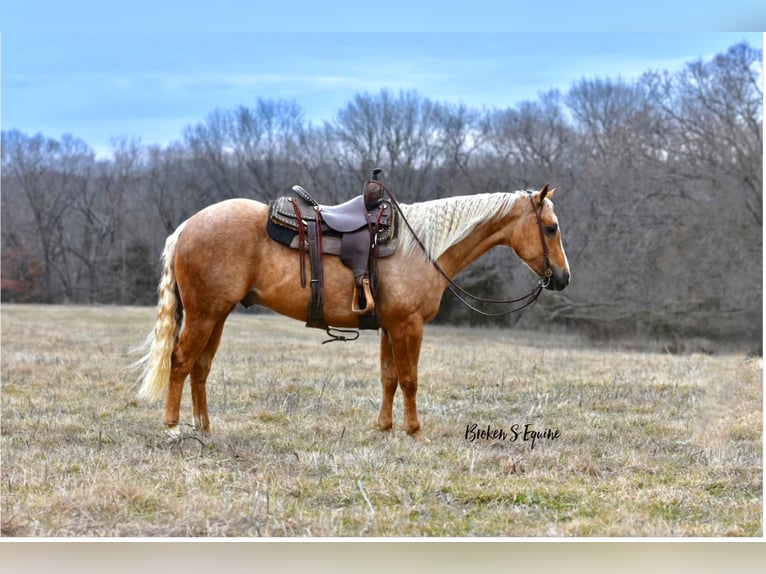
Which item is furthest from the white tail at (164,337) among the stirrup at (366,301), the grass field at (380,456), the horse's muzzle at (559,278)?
the horse's muzzle at (559,278)

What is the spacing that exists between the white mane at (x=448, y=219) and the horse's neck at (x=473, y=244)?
2.0 inches

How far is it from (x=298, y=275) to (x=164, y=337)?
1030 mm

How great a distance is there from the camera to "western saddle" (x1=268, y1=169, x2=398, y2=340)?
5.16 metres

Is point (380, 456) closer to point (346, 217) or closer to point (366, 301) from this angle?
point (366, 301)

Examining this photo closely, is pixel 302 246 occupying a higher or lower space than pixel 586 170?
lower

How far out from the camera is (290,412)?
6.18 metres

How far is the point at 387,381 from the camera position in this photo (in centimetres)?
551

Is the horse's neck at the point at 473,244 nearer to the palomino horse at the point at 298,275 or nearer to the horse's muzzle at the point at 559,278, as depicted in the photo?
the palomino horse at the point at 298,275

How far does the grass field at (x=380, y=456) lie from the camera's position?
12.6 feet

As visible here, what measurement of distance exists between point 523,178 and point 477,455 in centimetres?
1439

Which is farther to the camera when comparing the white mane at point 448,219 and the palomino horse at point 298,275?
the white mane at point 448,219

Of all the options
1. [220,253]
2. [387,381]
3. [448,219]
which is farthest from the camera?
[387,381]

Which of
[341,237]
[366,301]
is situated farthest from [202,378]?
[341,237]

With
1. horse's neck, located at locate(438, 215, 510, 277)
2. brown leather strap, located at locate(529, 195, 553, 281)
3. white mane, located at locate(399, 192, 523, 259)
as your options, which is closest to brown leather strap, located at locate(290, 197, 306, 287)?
white mane, located at locate(399, 192, 523, 259)
